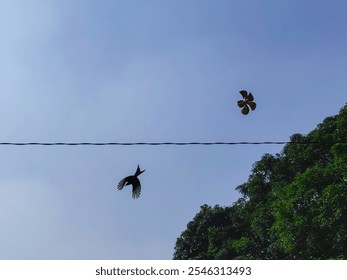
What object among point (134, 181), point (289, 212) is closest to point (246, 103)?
point (134, 181)

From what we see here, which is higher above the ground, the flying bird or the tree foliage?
the tree foliage

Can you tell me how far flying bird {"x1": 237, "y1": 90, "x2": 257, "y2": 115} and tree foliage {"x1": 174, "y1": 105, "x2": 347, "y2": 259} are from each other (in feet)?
41.7

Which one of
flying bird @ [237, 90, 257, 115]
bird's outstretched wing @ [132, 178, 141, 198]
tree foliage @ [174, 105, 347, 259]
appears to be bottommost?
bird's outstretched wing @ [132, 178, 141, 198]

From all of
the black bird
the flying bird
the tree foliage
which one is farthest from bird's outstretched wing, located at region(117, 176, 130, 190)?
the tree foliage

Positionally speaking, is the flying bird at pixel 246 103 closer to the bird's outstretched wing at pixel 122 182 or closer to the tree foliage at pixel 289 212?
the bird's outstretched wing at pixel 122 182

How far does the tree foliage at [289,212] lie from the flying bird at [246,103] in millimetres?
12720

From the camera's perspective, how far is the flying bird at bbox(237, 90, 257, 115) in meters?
8.46

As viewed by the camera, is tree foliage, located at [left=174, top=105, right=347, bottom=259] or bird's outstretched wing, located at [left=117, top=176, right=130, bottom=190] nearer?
bird's outstretched wing, located at [left=117, top=176, right=130, bottom=190]

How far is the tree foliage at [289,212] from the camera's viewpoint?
28.2 m

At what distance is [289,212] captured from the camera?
29516mm

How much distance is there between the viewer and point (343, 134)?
31000 mm

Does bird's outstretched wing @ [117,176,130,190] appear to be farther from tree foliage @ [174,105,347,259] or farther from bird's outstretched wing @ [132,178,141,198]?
tree foliage @ [174,105,347,259]
